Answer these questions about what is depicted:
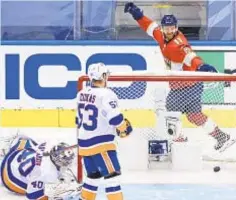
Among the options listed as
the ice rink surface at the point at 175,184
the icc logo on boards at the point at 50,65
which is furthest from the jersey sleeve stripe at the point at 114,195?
the icc logo on boards at the point at 50,65

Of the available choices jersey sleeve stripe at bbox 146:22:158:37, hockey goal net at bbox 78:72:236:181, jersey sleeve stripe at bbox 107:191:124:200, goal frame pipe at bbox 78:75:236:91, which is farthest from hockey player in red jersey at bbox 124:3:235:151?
jersey sleeve stripe at bbox 107:191:124:200

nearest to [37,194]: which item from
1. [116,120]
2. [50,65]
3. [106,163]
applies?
[106,163]

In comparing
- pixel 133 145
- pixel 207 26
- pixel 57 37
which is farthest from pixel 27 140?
pixel 207 26

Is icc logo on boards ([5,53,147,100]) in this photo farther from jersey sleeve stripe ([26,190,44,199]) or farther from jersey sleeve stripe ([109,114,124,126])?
jersey sleeve stripe ([109,114,124,126])

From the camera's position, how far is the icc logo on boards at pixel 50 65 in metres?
7.36

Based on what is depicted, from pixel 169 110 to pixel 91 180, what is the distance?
5.63 ft

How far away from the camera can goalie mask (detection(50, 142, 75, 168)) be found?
16.4 ft

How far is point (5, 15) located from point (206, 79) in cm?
231

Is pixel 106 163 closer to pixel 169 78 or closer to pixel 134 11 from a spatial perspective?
pixel 169 78

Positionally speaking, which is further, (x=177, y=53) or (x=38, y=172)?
(x=177, y=53)

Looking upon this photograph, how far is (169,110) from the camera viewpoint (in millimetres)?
6535

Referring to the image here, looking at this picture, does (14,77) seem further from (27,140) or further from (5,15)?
(27,140)

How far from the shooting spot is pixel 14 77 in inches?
290

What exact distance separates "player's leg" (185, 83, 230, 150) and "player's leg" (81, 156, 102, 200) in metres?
1.68
